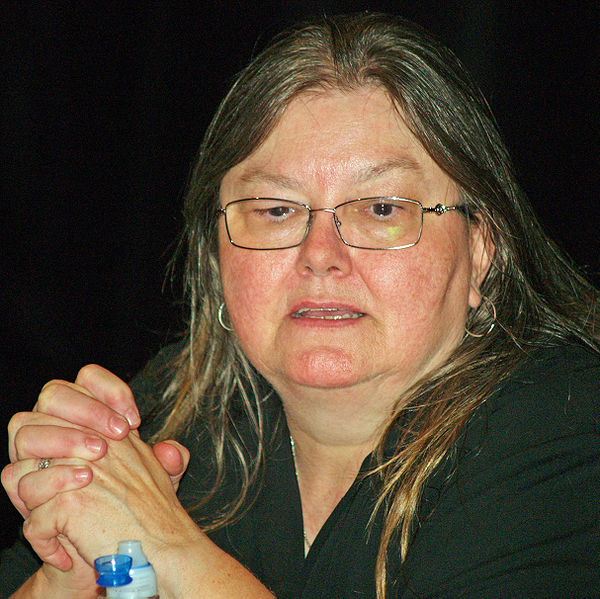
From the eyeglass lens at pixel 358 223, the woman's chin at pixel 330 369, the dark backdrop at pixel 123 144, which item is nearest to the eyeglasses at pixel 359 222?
the eyeglass lens at pixel 358 223

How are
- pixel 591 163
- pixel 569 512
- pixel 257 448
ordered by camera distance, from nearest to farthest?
pixel 569 512 → pixel 257 448 → pixel 591 163

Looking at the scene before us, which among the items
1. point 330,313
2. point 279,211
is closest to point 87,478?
point 330,313

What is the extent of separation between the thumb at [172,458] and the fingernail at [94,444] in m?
0.19

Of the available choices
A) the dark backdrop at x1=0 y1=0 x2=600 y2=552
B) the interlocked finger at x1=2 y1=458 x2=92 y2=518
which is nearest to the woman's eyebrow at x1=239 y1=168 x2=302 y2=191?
the interlocked finger at x1=2 y1=458 x2=92 y2=518

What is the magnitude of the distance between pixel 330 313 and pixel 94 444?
1.86 feet

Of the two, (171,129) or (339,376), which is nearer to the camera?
(339,376)

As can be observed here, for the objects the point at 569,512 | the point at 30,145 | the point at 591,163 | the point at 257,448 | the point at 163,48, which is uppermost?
the point at 163,48

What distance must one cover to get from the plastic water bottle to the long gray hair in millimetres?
599

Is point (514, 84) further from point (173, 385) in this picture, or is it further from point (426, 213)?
point (173, 385)

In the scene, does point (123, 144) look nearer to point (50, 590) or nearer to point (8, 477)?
point (8, 477)

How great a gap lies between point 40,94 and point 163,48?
0.54 meters

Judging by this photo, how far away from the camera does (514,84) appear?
121 inches

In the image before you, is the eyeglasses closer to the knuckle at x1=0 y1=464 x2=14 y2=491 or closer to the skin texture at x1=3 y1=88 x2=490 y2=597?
the skin texture at x1=3 y1=88 x2=490 y2=597

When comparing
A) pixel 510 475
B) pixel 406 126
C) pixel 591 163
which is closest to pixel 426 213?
pixel 406 126
